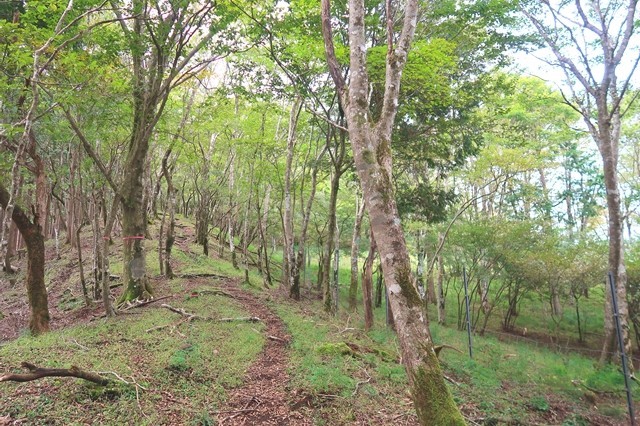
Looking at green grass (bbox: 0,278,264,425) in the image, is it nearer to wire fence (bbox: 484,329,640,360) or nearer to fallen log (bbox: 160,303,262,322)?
fallen log (bbox: 160,303,262,322)

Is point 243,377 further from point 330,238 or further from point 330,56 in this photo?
point 330,238

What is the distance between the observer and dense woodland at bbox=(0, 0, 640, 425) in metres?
4.77

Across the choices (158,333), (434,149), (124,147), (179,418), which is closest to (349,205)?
(434,149)

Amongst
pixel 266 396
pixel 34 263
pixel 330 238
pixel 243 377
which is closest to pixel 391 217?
pixel 266 396

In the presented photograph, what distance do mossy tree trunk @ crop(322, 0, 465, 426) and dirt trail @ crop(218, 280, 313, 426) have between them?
2106mm

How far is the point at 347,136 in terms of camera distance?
38.8 ft

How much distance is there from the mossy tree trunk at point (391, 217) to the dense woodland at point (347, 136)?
0.02 meters

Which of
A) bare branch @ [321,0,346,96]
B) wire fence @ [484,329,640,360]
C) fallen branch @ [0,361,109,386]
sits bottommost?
wire fence @ [484,329,640,360]

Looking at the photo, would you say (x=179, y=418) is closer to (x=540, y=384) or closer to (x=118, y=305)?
(x=118, y=305)

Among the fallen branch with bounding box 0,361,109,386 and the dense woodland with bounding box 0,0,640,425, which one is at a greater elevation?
the dense woodland with bounding box 0,0,640,425

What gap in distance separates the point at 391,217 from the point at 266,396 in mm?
3436

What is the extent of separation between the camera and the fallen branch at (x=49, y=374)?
4.20 meters

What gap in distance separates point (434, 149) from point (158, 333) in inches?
382

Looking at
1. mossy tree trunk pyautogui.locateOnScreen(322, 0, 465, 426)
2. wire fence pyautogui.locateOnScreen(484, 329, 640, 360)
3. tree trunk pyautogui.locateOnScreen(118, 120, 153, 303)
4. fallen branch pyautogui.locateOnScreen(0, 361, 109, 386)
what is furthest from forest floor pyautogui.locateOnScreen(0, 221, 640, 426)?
wire fence pyautogui.locateOnScreen(484, 329, 640, 360)
